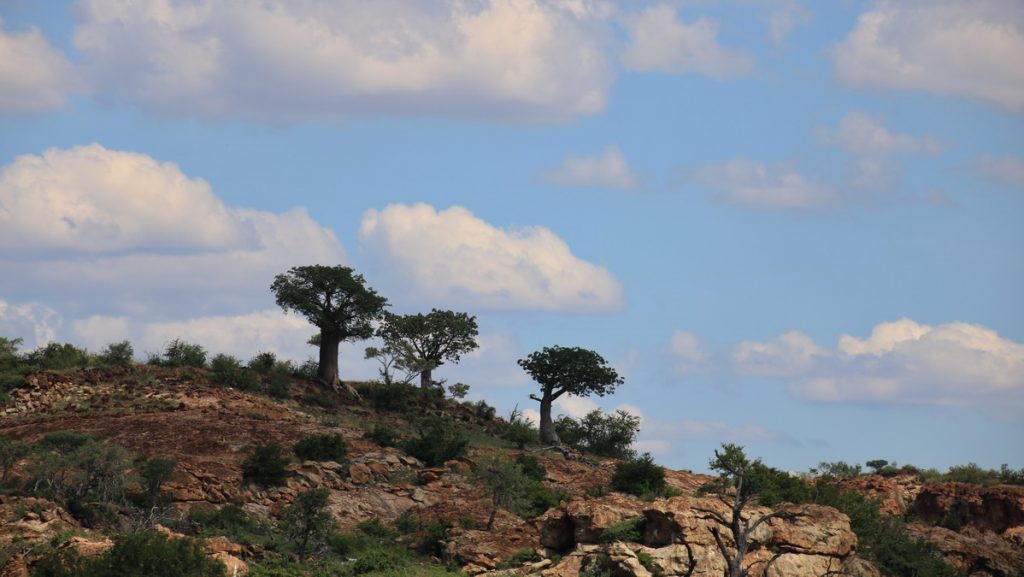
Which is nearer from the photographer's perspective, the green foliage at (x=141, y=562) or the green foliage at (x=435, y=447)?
the green foliage at (x=141, y=562)

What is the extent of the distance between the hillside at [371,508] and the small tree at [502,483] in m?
0.62

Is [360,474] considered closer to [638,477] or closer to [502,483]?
[502,483]

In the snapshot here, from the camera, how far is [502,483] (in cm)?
5259

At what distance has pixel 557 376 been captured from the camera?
81.3 meters

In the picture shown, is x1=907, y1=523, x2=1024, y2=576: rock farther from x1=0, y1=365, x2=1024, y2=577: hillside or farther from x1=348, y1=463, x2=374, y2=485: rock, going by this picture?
x1=348, y1=463, x2=374, y2=485: rock

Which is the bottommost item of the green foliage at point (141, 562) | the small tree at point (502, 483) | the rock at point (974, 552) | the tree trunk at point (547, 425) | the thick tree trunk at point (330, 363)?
the green foliage at point (141, 562)

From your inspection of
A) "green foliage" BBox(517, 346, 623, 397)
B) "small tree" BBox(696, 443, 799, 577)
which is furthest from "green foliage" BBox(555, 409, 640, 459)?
"small tree" BBox(696, 443, 799, 577)

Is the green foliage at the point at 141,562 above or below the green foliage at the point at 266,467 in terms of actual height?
below

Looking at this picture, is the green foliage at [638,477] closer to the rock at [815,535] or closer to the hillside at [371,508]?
the hillside at [371,508]

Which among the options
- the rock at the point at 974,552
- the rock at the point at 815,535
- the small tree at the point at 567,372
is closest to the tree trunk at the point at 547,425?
the small tree at the point at 567,372

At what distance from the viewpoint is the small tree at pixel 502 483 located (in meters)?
52.6

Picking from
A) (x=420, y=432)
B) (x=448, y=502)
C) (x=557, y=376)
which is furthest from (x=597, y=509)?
(x=557, y=376)

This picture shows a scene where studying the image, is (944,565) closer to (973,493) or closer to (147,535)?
(973,493)

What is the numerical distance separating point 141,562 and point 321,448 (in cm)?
1875
